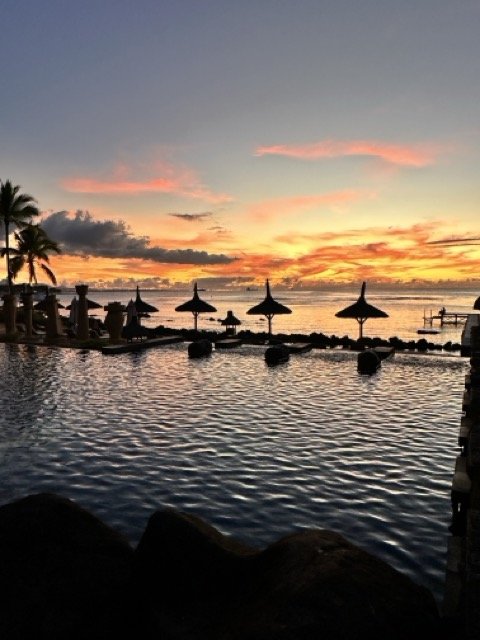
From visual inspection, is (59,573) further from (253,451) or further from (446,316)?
(446,316)

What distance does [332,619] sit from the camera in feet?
11.2

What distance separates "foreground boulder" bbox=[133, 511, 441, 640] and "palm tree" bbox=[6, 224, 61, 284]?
165ft

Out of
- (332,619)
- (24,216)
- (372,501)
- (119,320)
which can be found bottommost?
(372,501)

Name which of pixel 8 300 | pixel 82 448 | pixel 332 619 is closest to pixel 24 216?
pixel 8 300

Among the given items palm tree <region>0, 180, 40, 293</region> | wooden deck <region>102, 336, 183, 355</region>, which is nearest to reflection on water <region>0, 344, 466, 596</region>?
wooden deck <region>102, 336, 183, 355</region>

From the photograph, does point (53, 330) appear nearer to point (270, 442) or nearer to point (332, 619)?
point (270, 442)

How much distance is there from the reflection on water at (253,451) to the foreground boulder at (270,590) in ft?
8.56

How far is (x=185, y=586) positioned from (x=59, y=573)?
3.61ft

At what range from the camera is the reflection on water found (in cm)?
783

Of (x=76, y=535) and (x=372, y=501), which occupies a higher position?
(x=76, y=535)

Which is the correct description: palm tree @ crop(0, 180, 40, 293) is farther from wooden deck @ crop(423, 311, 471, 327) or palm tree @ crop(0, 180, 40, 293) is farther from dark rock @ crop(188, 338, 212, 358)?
wooden deck @ crop(423, 311, 471, 327)

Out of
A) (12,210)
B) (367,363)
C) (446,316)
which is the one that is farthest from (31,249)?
(446,316)

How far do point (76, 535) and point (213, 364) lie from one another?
1957 cm

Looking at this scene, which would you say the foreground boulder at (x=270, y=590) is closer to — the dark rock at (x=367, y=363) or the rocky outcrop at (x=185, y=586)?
the rocky outcrop at (x=185, y=586)
